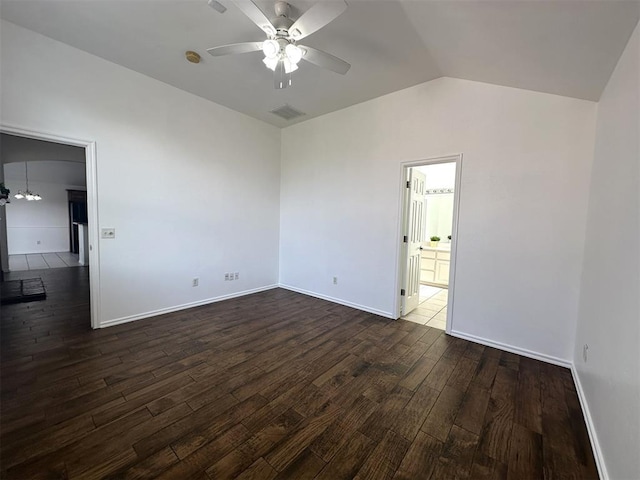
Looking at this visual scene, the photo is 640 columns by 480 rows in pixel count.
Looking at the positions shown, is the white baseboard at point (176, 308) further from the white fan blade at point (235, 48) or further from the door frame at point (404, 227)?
the white fan blade at point (235, 48)

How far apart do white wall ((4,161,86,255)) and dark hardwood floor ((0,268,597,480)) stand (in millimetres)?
8100

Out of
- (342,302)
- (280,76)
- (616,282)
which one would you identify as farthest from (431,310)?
(280,76)

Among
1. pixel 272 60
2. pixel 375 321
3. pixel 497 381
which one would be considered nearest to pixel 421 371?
pixel 497 381

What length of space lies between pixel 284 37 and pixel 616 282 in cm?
272

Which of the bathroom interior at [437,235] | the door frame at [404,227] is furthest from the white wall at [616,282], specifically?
the bathroom interior at [437,235]

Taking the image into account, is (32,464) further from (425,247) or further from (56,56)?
(425,247)

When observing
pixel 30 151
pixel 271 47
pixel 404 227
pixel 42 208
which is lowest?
pixel 404 227

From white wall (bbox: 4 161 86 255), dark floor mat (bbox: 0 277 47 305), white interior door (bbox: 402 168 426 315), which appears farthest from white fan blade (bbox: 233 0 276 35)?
white wall (bbox: 4 161 86 255)

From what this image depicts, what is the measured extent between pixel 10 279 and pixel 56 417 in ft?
18.6

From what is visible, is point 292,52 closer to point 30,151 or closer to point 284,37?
point 284,37

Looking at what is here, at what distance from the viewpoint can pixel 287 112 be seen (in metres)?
4.12

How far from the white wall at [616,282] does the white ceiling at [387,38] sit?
254 millimetres

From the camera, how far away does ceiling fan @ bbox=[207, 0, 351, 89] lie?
1.70m

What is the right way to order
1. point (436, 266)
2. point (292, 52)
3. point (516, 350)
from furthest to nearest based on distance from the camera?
point (436, 266), point (516, 350), point (292, 52)
